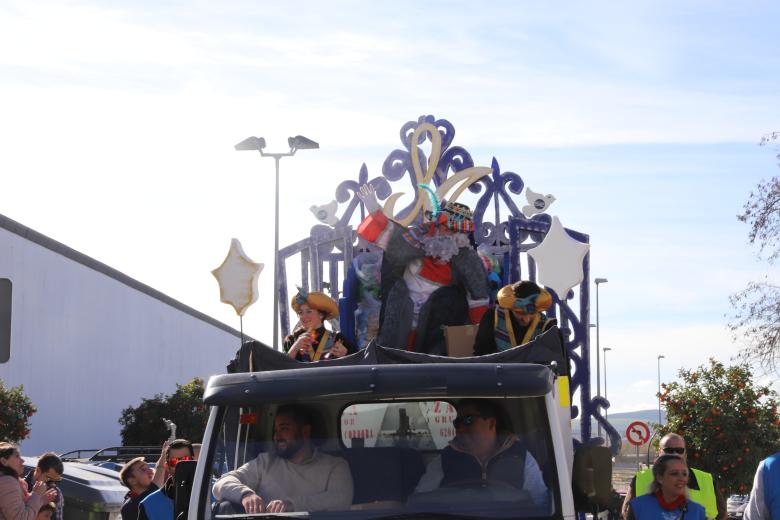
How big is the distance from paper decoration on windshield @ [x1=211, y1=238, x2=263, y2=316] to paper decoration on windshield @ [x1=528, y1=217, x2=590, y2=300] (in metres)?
2.53

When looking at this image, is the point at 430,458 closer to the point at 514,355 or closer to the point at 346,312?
the point at 514,355

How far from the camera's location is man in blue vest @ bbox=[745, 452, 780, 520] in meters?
6.83

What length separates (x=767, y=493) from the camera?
6.88m

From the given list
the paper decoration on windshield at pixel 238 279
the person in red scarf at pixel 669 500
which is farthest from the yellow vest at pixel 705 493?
the paper decoration on windshield at pixel 238 279

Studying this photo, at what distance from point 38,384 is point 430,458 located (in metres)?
39.3

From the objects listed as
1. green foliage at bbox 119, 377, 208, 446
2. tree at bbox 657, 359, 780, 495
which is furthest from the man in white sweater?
green foliage at bbox 119, 377, 208, 446

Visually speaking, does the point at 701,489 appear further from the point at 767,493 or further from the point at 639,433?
the point at 639,433

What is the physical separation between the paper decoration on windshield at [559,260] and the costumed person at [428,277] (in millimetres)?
990

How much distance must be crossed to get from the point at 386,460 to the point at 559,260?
5513 millimetres

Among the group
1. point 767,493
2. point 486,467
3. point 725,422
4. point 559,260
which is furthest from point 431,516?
point 725,422

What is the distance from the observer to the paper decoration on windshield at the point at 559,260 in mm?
11133

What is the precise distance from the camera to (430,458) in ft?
19.5

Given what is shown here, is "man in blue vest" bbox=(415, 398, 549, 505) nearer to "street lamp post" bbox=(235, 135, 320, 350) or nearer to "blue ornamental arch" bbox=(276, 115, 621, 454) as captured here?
"blue ornamental arch" bbox=(276, 115, 621, 454)

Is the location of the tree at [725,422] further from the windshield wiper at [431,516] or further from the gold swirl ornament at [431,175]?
the windshield wiper at [431,516]
